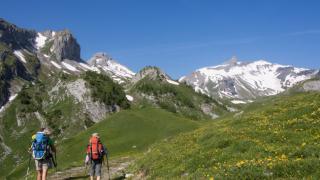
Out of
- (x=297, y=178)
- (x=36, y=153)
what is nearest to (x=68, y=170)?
(x=36, y=153)

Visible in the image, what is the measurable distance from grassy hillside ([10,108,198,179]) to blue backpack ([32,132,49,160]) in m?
53.0

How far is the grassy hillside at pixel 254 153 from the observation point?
19766mm

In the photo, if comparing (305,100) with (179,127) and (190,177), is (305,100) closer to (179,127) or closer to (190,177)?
(190,177)

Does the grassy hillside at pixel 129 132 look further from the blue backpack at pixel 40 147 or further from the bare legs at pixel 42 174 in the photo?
the blue backpack at pixel 40 147

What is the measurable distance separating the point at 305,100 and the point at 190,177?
25039mm

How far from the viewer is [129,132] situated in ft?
299

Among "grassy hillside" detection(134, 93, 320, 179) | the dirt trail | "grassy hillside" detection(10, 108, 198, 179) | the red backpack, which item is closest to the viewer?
"grassy hillside" detection(134, 93, 320, 179)

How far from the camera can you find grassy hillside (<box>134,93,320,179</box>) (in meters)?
19.8

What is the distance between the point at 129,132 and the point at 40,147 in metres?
64.2

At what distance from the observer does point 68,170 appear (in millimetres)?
45375

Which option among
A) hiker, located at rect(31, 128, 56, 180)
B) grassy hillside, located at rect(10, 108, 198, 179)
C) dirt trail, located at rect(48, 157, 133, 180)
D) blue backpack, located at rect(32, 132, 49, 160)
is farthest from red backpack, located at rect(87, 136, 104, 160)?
grassy hillside, located at rect(10, 108, 198, 179)

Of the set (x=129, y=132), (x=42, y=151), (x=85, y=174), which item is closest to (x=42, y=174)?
(x=42, y=151)

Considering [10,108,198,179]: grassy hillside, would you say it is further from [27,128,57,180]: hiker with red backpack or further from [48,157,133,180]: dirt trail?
[27,128,57,180]: hiker with red backpack

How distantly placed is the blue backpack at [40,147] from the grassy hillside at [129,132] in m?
53.0
